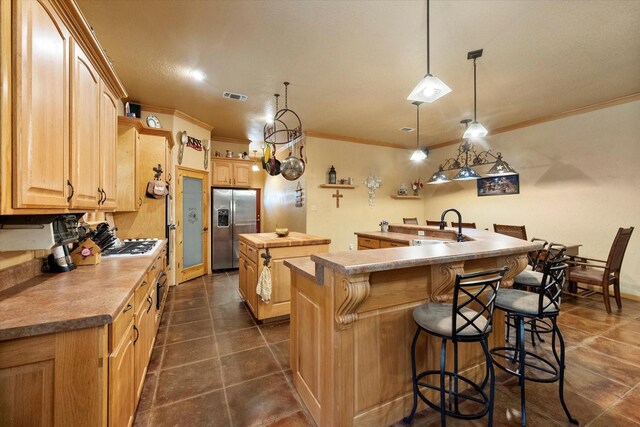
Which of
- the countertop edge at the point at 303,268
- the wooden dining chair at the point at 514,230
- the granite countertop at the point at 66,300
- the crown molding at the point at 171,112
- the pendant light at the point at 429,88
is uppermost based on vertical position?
the crown molding at the point at 171,112

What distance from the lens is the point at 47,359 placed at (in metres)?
0.99

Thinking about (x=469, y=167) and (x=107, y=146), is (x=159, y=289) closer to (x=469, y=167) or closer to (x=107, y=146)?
(x=107, y=146)

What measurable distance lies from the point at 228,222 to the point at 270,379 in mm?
4026

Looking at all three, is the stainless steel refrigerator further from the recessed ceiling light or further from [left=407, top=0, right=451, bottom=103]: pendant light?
[left=407, top=0, right=451, bottom=103]: pendant light

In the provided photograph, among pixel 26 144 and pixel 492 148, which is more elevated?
pixel 492 148

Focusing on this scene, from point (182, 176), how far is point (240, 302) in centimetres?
244

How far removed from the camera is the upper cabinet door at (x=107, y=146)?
1.94 metres

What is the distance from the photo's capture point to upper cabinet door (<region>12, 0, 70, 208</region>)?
1021 mm

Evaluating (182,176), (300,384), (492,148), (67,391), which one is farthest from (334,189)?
(67,391)

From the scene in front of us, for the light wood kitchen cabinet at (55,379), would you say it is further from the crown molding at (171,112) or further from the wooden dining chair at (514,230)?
the wooden dining chair at (514,230)

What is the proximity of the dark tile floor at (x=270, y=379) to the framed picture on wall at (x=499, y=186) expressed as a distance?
2.47 meters

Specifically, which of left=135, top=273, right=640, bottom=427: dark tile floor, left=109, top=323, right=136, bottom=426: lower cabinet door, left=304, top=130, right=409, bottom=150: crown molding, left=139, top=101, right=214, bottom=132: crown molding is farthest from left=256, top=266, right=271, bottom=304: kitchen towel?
left=304, top=130, right=409, bottom=150: crown molding

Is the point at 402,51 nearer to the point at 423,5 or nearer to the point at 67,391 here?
the point at 423,5

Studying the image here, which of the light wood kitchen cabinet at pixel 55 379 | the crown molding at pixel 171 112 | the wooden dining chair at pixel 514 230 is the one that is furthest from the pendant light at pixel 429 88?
the crown molding at pixel 171 112
